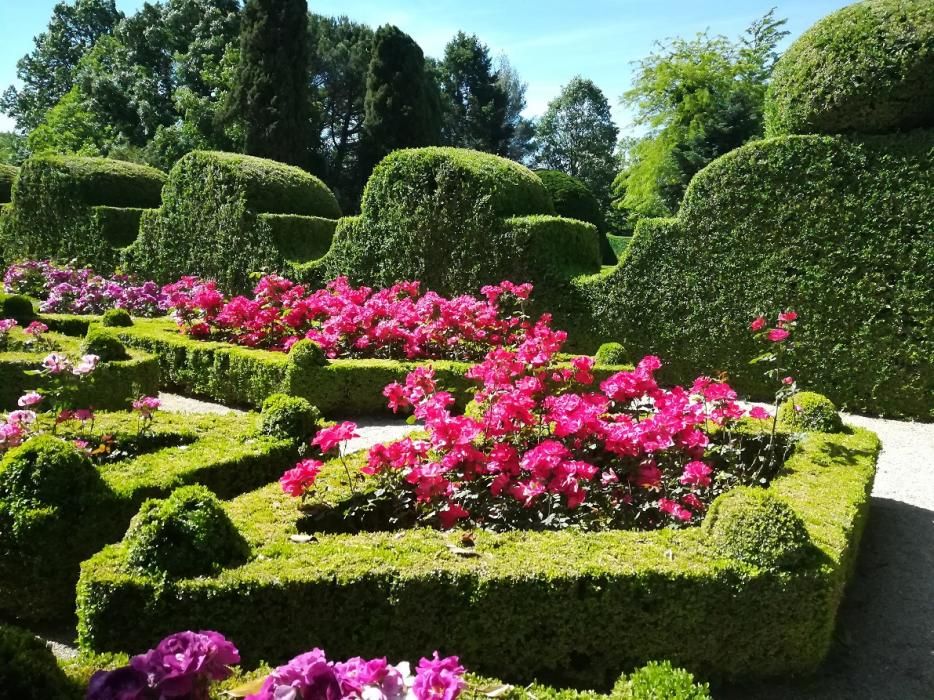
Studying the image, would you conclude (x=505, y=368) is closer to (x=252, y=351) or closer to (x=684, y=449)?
(x=684, y=449)

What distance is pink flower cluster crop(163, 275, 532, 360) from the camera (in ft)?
26.0

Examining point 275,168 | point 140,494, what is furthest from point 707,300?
point 275,168

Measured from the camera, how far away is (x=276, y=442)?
4730 millimetres

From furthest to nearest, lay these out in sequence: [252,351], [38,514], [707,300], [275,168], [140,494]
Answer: [275,168]
[707,300]
[252,351]
[140,494]
[38,514]

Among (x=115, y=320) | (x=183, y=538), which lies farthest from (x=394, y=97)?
(x=183, y=538)

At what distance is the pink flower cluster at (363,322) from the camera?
7910mm

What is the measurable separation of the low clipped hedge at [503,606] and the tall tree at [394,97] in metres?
26.7

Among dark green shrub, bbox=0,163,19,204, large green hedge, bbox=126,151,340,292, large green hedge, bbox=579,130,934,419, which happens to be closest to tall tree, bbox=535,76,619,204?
dark green shrub, bbox=0,163,19,204

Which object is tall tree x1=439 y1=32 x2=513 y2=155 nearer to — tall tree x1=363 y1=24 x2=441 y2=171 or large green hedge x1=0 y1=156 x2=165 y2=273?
tall tree x1=363 y1=24 x2=441 y2=171

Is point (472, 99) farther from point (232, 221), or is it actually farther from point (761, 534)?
point (761, 534)

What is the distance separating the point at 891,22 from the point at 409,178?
622 centimetres

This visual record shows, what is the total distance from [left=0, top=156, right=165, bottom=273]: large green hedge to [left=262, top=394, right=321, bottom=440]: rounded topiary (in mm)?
11542

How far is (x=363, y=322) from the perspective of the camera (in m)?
8.09

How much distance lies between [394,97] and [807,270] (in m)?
23.2
